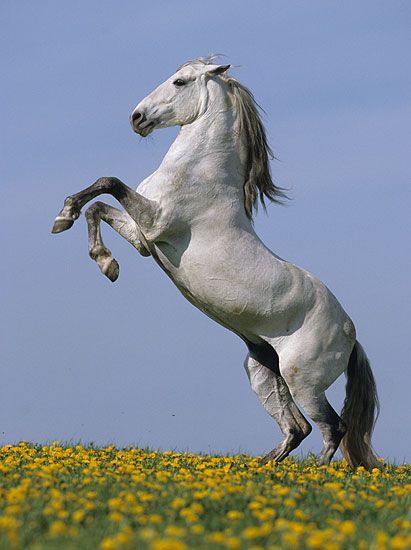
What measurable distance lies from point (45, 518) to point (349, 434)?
5249 millimetres

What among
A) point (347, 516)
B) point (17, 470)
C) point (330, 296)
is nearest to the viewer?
point (347, 516)

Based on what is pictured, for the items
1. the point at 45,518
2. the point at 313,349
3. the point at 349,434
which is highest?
the point at 313,349

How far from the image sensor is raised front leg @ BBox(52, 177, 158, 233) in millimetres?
8891

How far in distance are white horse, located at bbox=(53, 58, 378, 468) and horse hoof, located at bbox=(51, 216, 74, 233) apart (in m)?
0.01

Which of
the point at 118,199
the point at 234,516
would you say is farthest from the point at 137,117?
the point at 234,516

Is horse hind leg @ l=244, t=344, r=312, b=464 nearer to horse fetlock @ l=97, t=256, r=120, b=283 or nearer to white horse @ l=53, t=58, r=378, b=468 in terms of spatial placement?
white horse @ l=53, t=58, r=378, b=468

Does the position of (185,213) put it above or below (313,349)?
above

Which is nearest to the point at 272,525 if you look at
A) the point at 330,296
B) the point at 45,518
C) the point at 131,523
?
the point at 131,523

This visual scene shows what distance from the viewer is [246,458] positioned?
10.2 m

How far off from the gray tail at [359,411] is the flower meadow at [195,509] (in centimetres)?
162

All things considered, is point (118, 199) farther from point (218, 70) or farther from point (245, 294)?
point (218, 70)

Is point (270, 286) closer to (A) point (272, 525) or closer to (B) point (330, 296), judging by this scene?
(B) point (330, 296)

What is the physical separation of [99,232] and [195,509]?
4258 millimetres

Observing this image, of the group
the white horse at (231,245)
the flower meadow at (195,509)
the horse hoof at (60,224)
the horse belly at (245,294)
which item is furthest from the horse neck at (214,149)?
the flower meadow at (195,509)
